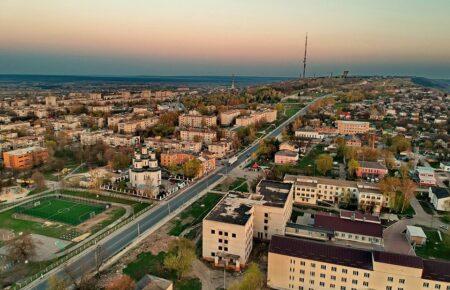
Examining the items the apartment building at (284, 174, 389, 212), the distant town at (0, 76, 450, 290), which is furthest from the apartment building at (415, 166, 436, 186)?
the apartment building at (284, 174, 389, 212)

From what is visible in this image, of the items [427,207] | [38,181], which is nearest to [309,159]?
[427,207]

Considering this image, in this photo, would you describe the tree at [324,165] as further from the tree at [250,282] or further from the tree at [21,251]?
the tree at [21,251]

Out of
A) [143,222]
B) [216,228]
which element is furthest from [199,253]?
[143,222]

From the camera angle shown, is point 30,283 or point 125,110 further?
point 125,110

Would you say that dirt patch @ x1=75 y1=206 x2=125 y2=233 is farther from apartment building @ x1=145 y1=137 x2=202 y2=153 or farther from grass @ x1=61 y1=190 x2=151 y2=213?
apartment building @ x1=145 y1=137 x2=202 y2=153

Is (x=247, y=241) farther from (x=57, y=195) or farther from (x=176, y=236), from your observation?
(x=57, y=195)

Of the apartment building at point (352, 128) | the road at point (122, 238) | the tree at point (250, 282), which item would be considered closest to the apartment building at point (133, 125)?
the road at point (122, 238)
